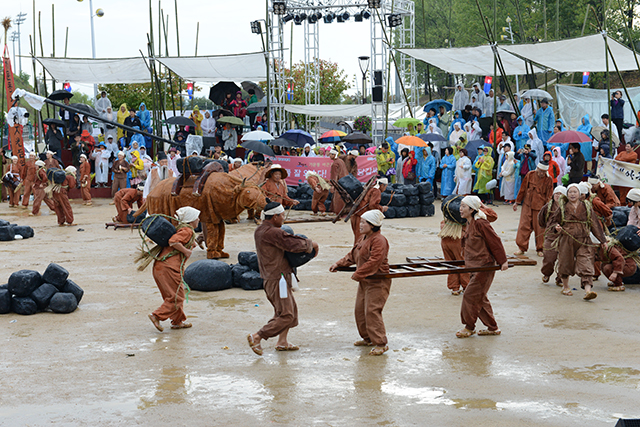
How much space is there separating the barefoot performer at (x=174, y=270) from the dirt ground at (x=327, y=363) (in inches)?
8.0

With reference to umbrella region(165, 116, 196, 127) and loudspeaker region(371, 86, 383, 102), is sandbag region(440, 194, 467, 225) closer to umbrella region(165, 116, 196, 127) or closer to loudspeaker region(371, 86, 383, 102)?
loudspeaker region(371, 86, 383, 102)

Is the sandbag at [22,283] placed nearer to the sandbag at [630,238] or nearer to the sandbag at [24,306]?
the sandbag at [24,306]

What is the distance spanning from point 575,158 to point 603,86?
16063mm

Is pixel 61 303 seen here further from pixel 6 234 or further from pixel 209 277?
pixel 6 234

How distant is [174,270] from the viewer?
7953mm

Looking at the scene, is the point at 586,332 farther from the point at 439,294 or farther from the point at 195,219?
the point at 195,219

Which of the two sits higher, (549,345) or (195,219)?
(195,219)

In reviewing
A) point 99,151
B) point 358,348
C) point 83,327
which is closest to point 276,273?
point 358,348

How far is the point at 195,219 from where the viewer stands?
8.00 m

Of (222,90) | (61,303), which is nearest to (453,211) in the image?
(61,303)

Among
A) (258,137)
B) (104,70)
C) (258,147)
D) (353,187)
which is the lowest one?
(353,187)

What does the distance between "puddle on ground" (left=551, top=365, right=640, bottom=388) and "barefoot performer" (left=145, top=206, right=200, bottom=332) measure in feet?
13.2

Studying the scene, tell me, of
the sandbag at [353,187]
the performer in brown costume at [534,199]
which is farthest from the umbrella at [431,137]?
the sandbag at [353,187]

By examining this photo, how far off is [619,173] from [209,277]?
975cm
